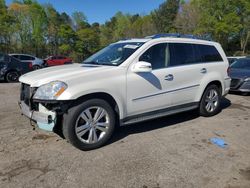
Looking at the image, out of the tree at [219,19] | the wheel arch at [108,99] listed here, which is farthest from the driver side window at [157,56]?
the tree at [219,19]

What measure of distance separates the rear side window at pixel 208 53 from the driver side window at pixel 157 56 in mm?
1099

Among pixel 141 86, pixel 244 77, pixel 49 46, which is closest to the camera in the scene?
pixel 141 86

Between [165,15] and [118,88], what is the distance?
49.7 metres

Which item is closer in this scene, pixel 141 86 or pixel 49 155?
pixel 49 155

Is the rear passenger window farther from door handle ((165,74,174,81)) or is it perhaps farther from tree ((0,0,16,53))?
tree ((0,0,16,53))

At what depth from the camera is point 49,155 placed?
13.1 feet

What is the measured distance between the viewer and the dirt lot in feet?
10.8

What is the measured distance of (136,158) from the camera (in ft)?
12.8

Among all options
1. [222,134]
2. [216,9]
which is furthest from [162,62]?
[216,9]

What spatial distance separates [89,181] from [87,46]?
48.5 m

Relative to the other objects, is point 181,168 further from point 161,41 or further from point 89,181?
point 161,41

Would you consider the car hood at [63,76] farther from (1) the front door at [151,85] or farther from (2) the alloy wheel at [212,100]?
(2) the alloy wheel at [212,100]

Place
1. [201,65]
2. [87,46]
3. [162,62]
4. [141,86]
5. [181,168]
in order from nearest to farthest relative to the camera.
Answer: [181,168] < [141,86] < [162,62] < [201,65] < [87,46]

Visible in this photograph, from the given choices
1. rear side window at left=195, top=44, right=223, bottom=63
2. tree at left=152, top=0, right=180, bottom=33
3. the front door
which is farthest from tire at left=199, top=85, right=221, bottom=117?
tree at left=152, top=0, right=180, bottom=33
